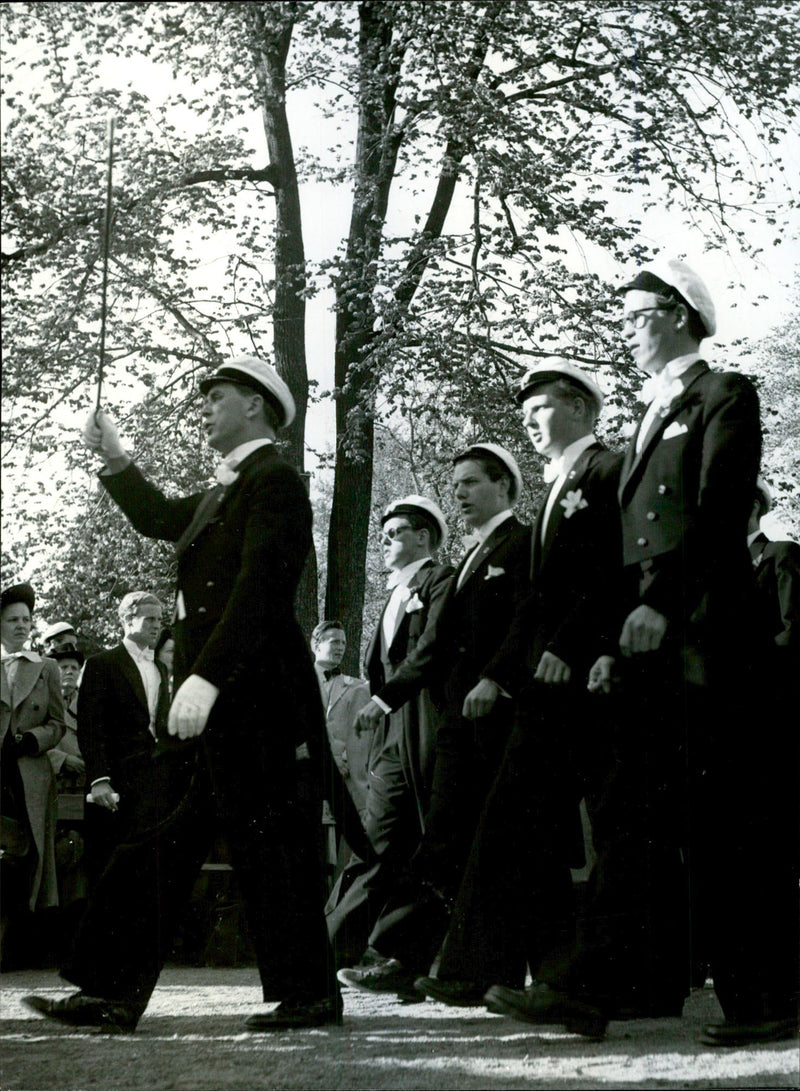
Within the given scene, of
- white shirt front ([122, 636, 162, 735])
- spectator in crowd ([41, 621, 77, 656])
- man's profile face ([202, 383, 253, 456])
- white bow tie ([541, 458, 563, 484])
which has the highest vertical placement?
man's profile face ([202, 383, 253, 456])

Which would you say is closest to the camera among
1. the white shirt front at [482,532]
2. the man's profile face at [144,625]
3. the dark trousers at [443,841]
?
the dark trousers at [443,841]

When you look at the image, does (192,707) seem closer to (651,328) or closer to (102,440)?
(102,440)

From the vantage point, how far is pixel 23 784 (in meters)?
5.62

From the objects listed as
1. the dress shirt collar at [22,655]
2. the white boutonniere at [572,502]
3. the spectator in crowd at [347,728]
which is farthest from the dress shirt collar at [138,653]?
the white boutonniere at [572,502]

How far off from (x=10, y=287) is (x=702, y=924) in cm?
306

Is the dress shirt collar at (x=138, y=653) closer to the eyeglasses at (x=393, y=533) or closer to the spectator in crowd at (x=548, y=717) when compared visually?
the eyeglasses at (x=393, y=533)

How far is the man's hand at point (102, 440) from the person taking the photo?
403 cm

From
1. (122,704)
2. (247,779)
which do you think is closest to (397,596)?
(122,704)

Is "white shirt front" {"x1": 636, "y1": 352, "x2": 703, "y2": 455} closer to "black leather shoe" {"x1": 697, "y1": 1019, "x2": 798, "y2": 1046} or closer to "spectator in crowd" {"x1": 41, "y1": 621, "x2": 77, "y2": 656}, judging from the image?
"black leather shoe" {"x1": 697, "y1": 1019, "x2": 798, "y2": 1046}

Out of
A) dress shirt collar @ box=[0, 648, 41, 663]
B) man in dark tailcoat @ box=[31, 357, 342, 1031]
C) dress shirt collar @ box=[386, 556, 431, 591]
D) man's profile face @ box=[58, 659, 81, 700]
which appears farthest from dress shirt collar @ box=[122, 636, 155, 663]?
man's profile face @ box=[58, 659, 81, 700]

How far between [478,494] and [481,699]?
0.77 meters

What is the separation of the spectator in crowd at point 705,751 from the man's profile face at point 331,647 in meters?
1.82

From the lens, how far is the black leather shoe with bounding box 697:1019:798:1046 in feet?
10.5

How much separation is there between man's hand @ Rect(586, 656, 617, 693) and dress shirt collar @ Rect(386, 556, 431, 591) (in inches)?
59.5
